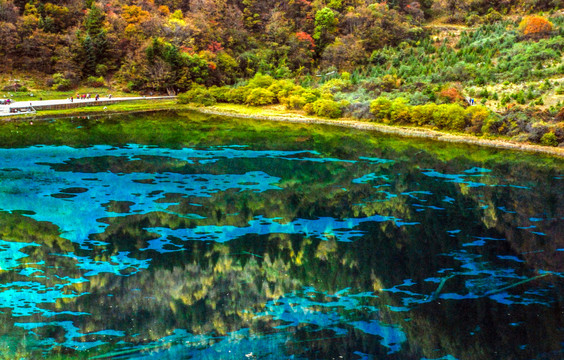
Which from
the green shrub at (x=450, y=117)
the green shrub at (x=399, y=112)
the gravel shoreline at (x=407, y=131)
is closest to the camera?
the gravel shoreline at (x=407, y=131)

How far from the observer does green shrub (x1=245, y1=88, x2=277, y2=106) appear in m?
50.9

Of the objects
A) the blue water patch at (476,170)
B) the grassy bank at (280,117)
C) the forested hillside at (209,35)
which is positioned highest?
the forested hillside at (209,35)

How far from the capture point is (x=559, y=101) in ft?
127

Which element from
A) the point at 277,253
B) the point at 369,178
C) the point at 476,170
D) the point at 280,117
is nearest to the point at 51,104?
the point at 280,117

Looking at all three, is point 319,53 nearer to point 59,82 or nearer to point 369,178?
point 59,82

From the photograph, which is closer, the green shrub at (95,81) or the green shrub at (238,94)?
the green shrub at (238,94)

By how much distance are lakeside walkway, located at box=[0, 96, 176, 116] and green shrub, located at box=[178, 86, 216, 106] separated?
9.17ft

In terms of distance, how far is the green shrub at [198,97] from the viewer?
173ft

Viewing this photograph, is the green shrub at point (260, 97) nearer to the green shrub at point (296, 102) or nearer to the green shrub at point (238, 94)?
the green shrub at point (238, 94)

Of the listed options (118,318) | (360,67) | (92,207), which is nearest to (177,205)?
(92,207)

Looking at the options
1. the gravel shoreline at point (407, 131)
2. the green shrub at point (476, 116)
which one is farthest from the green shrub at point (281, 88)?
the green shrub at point (476, 116)

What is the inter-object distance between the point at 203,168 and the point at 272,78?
88.6ft

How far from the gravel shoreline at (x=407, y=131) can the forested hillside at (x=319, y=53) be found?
1.13m

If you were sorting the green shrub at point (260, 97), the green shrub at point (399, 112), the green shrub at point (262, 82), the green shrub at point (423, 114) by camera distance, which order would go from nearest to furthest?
the green shrub at point (423, 114) < the green shrub at point (399, 112) < the green shrub at point (260, 97) < the green shrub at point (262, 82)
